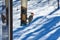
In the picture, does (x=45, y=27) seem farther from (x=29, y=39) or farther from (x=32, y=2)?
(x=32, y=2)

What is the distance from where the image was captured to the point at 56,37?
203cm

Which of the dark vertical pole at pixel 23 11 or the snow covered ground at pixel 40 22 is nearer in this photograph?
the snow covered ground at pixel 40 22

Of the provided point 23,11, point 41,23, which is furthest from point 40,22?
point 23,11

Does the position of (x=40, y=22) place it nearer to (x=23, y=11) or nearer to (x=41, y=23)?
(x=41, y=23)

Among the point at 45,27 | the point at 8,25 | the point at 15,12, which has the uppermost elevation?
the point at 15,12

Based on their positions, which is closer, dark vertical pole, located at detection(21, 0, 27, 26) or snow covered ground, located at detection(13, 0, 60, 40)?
snow covered ground, located at detection(13, 0, 60, 40)

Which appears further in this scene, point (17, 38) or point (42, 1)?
point (42, 1)

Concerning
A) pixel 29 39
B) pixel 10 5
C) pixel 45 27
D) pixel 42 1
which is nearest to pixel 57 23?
pixel 45 27

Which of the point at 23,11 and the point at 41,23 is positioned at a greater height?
the point at 23,11

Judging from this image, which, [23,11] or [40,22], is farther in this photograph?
[40,22]

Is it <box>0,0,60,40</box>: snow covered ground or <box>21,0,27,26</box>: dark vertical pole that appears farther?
<box>21,0,27,26</box>: dark vertical pole

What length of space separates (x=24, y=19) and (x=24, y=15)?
63mm

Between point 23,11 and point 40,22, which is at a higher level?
point 23,11

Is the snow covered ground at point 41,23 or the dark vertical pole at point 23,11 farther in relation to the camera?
the dark vertical pole at point 23,11
